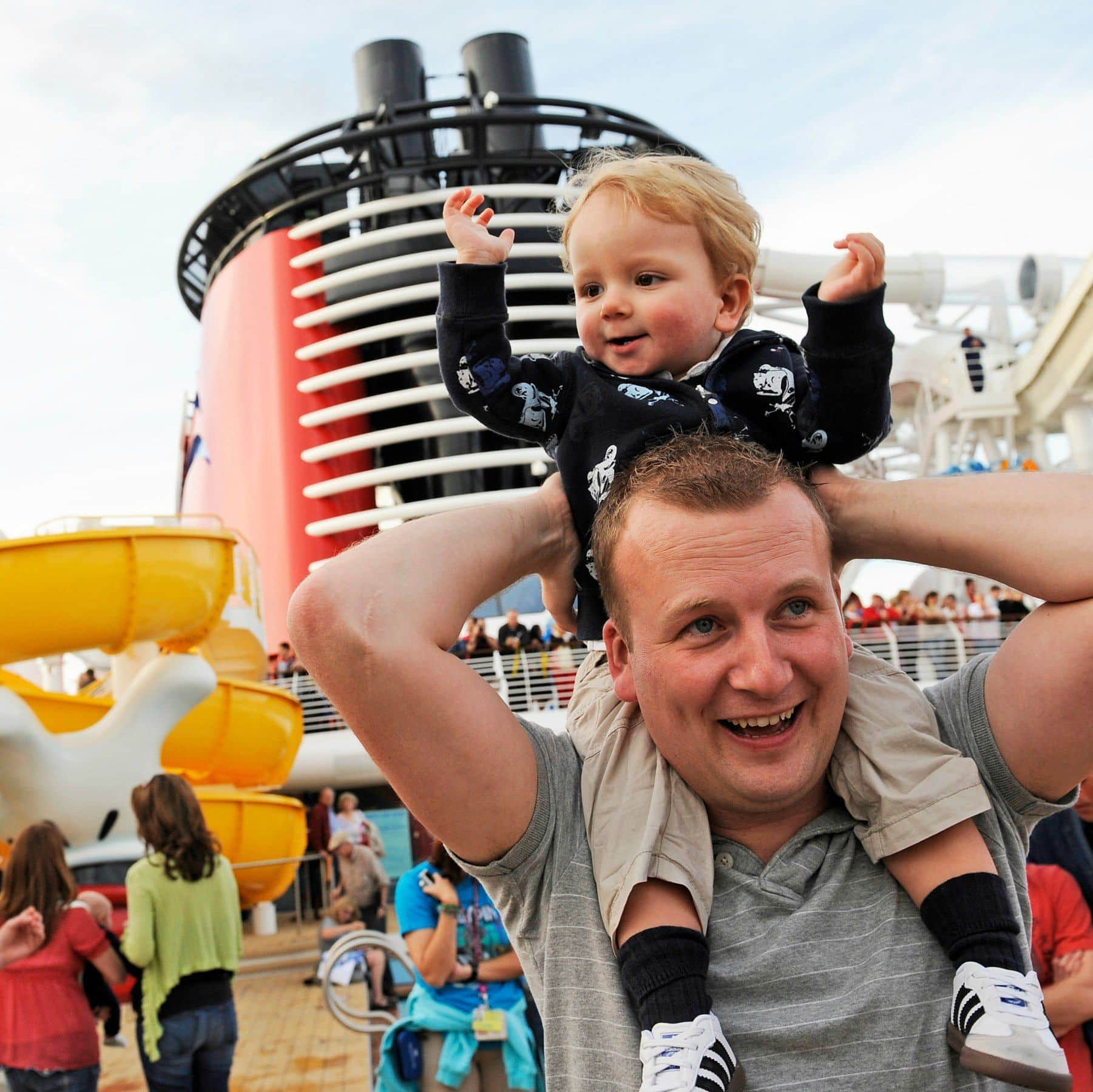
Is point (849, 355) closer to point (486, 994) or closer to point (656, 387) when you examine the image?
point (656, 387)

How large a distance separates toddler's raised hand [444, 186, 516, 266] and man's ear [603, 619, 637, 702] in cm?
65

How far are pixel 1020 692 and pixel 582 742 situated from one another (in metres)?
0.59

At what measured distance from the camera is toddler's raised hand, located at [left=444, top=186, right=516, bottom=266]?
1768 millimetres

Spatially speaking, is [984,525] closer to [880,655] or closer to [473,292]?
A: [473,292]

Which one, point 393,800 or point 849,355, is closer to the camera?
point 849,355

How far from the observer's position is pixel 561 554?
1767 millimetres

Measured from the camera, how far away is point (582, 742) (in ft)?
5.35

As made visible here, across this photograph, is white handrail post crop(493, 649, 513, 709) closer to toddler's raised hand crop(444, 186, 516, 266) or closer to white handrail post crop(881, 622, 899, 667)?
white handrail post crop(881, 622, 899, 667)

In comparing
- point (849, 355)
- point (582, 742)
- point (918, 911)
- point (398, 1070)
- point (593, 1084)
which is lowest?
point (398, 1070)

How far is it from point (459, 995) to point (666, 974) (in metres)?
2.60

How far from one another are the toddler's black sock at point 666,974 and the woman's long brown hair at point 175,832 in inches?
128

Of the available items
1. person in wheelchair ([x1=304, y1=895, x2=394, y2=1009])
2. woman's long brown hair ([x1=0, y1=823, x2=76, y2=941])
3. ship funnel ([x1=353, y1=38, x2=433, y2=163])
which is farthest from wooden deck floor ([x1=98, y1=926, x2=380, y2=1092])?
ship funnel ([x1=353, y1=38, x2=433, y2=163])

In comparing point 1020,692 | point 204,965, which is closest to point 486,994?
point 204,965

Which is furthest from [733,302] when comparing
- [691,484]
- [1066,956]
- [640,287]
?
[1066,956]
